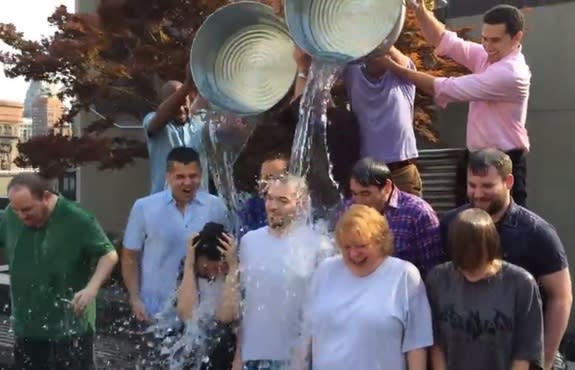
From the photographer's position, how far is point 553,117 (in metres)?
8.14

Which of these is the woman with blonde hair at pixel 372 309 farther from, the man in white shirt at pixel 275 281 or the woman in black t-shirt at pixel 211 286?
the woman in black t-shirt at pixel 211 286

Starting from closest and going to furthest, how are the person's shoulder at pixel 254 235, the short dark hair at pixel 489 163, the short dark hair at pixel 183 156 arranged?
1. the short dark hair at pixel 489 163
2. the person's shoulder at pixel 254 235
3. the short dark hair at pixel 183 156

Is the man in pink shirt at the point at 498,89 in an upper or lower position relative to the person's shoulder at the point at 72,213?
upper

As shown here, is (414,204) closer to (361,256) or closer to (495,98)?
(361,256)

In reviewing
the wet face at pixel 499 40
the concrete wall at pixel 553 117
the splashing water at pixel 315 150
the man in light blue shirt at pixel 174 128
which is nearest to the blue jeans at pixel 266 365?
the splashing water at pixel 315 150

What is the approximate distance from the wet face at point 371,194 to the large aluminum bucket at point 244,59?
42.0 inches

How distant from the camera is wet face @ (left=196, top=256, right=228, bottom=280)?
3.39 m

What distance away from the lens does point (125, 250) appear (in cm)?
393

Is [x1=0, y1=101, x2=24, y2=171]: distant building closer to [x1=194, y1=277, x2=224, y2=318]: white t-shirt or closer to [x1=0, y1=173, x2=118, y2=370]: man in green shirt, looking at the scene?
[x1=0, y1=173, x2=118, y2=370]: man in green shirt

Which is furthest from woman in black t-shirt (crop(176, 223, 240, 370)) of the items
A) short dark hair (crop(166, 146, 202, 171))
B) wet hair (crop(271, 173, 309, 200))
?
short dark hair (crop(166, 146, 202, 171))

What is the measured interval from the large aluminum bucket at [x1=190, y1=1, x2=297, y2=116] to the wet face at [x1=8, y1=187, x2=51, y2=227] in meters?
0.89

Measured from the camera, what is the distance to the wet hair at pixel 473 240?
2.74 meters

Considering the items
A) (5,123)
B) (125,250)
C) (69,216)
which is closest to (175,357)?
(125,250)

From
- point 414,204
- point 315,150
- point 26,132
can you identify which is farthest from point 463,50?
point 26,132
